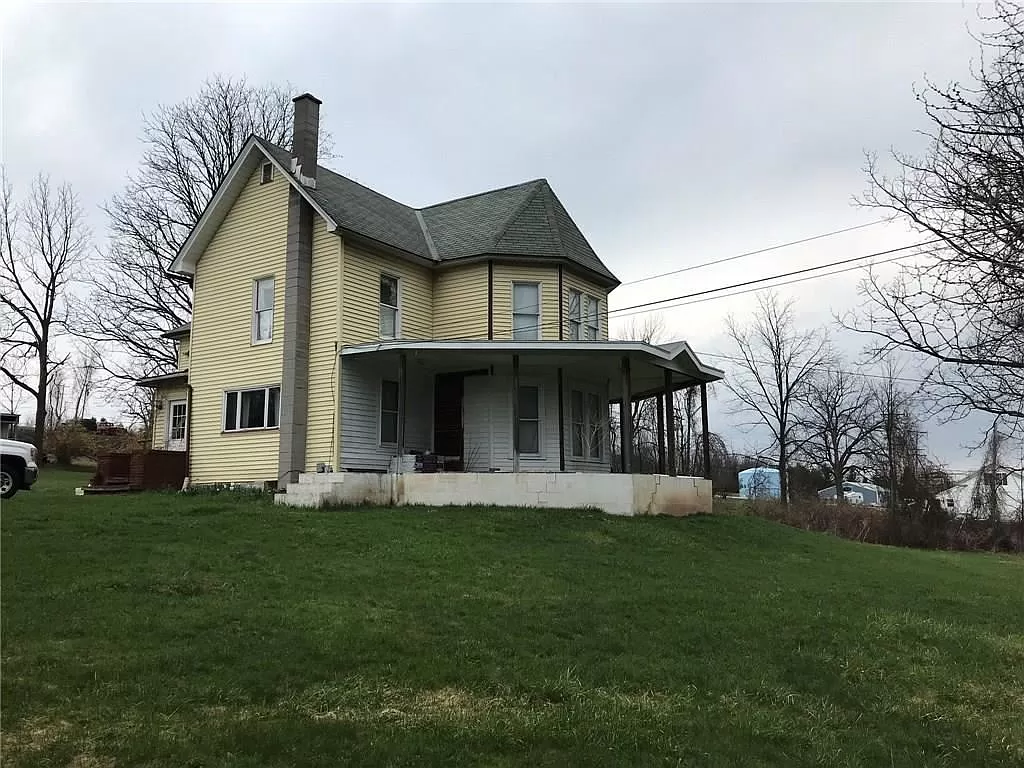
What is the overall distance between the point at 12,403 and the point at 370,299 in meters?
29.6

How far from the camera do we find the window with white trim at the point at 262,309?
19.1m

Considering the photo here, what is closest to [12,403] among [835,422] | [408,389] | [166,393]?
[166,393]

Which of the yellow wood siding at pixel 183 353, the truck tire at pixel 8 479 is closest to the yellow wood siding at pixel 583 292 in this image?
the truck tire at pixel 8 479

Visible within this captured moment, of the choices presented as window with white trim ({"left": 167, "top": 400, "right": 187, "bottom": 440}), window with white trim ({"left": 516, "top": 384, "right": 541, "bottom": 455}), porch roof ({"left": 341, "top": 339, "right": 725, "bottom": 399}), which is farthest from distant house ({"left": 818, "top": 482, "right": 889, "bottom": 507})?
window with white trim ({"left": 167, "top": 400, "right": 187, "bottom": 440})

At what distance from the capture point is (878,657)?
827cm

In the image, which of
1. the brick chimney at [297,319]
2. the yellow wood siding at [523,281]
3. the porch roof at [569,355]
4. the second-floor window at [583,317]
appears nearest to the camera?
the porch roof at [569,355]

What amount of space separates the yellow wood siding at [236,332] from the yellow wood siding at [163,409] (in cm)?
287

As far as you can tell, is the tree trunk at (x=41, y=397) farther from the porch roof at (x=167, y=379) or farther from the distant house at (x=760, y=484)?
the distant house at (x=760, y=484)

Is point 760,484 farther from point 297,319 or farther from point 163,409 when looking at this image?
point 297,319

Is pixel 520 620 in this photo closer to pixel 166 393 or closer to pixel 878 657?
pixel 878 657

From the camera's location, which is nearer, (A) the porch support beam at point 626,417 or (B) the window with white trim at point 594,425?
(A) the porch support beam at point 626,417

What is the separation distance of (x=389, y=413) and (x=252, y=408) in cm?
318

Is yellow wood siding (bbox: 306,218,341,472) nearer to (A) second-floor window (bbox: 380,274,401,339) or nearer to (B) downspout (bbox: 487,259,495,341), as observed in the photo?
(A) second-floor window (bbox: 380,274,401,339)

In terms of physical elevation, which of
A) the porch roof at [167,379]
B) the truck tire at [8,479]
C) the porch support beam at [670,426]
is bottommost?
the truck tire at [8,479]
